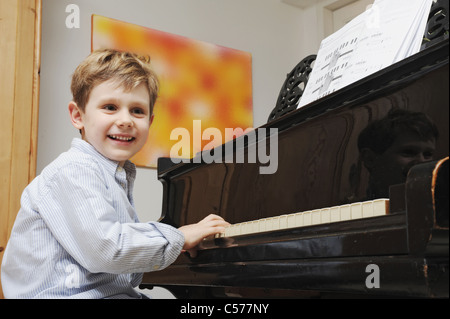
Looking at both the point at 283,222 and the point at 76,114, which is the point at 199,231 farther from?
the point at 76,114

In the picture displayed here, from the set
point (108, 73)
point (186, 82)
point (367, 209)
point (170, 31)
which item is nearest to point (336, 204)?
point (367, 209)

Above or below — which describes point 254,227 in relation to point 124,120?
below

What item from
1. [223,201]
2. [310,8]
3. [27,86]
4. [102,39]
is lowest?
[223,201]

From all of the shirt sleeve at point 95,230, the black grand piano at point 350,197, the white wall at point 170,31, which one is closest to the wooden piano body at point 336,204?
the black grand piano at point 350,197

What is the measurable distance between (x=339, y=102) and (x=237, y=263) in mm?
457

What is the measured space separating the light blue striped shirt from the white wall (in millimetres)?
1843

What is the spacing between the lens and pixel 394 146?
1189 mm

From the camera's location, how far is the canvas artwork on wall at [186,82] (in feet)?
11.5

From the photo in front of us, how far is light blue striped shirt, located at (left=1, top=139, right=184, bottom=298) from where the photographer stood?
127cm

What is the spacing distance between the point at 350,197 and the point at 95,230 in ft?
1.94

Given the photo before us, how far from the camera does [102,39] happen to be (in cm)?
342
